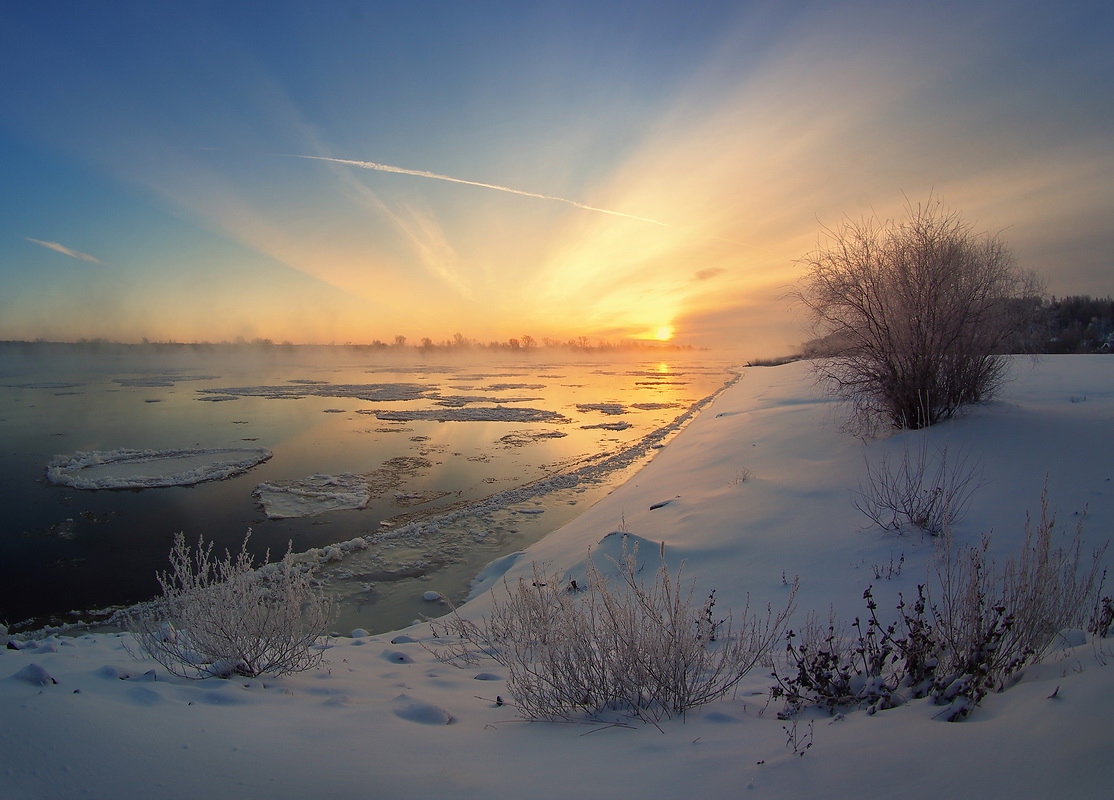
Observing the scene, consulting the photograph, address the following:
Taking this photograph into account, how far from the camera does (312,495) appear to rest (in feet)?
36.2

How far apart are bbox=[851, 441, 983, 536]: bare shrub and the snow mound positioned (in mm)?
13155

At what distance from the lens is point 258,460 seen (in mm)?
13922

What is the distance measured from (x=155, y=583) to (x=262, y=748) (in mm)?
6379

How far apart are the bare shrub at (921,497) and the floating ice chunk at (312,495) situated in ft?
29.1

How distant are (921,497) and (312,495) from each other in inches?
422

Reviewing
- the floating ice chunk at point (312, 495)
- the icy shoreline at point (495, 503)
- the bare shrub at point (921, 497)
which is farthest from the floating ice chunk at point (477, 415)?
the bare shrub at point (921, 497)

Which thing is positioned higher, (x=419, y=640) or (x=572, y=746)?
(x=572, y=746)

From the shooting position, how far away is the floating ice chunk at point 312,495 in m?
10.1

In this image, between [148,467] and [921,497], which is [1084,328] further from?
[148,467]

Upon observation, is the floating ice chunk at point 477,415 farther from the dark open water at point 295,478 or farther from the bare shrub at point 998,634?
the bare shrub at point 998,634

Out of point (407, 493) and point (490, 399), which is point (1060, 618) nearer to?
point (407, 493)

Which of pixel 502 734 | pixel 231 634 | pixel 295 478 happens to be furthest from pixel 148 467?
pixel 502 734

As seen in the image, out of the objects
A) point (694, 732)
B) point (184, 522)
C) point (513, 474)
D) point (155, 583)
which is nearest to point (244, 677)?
point (694, 732)

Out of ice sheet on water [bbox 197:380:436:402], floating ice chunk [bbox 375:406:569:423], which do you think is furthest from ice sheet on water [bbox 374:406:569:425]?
ice sheet on water [bbox 197:380:436:402]
